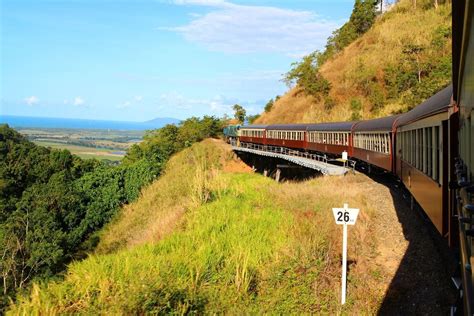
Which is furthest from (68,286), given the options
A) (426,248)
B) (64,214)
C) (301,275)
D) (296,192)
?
(64,214)

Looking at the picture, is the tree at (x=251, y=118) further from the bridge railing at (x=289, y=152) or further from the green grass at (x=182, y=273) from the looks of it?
the green grass at (x=182, y=273)

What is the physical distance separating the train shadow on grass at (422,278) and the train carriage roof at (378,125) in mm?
5748

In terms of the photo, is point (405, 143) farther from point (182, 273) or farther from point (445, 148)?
point (182, 273)

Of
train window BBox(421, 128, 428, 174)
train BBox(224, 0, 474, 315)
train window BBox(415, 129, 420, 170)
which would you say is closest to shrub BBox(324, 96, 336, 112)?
train BBox(224, 0, 474, 315)

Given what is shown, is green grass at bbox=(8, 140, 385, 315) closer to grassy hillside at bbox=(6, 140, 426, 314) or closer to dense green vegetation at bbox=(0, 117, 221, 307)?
grassy hillside at bbox=(6, 140, 426, 314)

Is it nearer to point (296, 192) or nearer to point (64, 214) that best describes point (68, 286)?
point (296, 192)

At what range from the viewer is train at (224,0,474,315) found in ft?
12.3

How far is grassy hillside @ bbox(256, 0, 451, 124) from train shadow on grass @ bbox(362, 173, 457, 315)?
23823mm

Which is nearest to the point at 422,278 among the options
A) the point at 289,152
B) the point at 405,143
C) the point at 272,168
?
the point at 405,143

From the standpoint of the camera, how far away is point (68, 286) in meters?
7.48

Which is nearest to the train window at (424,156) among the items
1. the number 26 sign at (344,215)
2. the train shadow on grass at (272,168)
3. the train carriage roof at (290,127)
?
the number 26 sign at (344,215)

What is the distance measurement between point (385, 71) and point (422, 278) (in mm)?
44639

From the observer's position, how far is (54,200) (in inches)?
1518

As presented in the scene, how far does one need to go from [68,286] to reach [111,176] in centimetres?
4100
